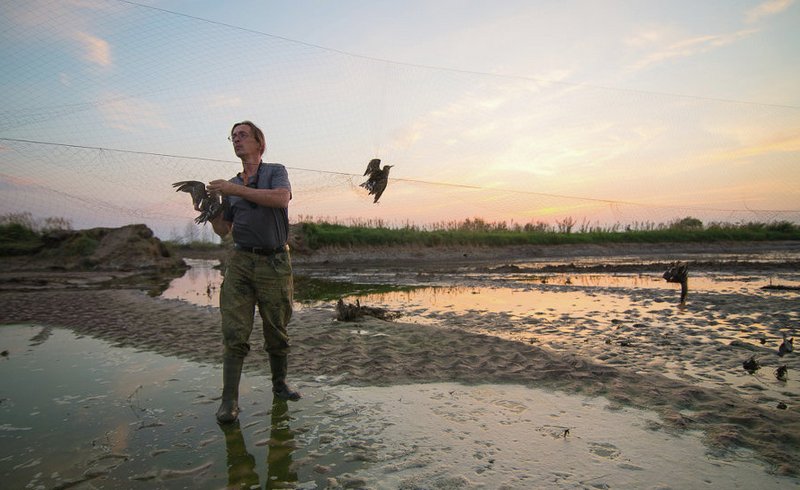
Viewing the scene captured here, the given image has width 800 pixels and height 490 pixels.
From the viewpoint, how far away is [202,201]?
14.8ft

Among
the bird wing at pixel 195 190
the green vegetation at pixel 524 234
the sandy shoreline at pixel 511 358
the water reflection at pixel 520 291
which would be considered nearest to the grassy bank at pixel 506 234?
the green vegetation at pixel 524 234

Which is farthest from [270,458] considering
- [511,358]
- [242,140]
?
[511,358]

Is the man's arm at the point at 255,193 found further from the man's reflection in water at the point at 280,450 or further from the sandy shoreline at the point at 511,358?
the sandy shoreline at the point at 511,358

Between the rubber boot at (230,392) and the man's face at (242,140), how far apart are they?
1.91 m

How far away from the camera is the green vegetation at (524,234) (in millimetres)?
31062

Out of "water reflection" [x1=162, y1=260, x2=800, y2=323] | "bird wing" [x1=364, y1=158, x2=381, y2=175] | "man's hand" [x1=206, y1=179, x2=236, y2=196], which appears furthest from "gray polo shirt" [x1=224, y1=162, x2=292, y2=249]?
"water reflection" [x1=162, y1=260, x2=800, y2=323]

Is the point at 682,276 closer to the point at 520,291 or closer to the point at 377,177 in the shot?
the point at 520,291

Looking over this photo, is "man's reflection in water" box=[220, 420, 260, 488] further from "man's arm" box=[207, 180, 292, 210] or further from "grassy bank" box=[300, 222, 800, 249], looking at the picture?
"grassy bank" box=[300, 222, 800, 249]

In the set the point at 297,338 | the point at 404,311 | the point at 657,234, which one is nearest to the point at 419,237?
the point at 657,234

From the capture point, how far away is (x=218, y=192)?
13.4ft

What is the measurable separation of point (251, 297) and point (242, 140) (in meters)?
1.48

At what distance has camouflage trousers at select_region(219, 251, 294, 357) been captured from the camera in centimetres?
423

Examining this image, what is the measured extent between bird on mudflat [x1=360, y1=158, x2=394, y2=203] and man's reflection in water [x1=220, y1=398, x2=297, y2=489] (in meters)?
4.74

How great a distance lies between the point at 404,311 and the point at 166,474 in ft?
23.0
